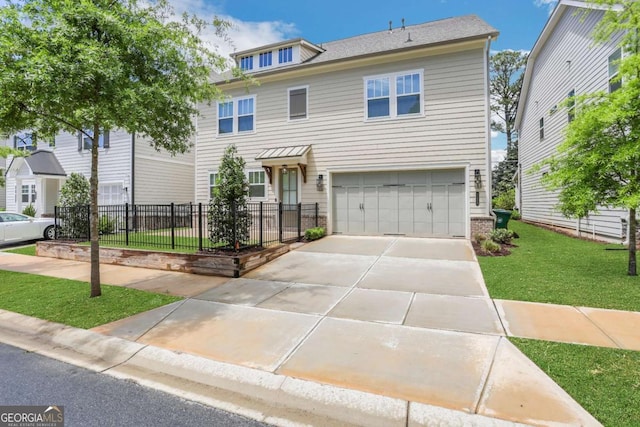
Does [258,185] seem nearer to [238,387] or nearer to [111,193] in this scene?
[111,193]

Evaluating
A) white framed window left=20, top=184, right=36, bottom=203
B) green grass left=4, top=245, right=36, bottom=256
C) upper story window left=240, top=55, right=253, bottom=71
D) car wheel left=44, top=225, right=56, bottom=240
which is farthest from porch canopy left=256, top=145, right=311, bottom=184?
white framed window left=20, top=184, right=36, bottom=203

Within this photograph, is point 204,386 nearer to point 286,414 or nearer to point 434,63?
point 286,414

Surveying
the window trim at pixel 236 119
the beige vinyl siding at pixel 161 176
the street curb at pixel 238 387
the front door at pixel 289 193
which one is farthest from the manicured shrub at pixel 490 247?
the beige vinyl siding at pixel 161 176

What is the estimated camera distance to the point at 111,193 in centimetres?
1716

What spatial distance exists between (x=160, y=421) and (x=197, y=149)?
13903 millimetres

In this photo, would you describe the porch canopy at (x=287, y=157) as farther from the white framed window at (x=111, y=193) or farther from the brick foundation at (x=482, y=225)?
the white framed window at (x=111, y=193)

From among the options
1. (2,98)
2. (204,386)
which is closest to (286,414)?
(204,386)

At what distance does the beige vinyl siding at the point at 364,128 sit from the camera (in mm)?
11109

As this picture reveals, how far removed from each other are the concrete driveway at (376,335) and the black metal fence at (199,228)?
147 centimetres

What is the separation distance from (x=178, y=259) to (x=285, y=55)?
10.3 m

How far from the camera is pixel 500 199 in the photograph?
82.8 ft

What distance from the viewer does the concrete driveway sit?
3.02 meters

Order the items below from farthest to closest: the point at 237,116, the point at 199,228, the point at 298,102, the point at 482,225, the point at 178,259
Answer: the point at 237,116 → the point at 298,102 → the point at 482,225 → the point at 199,228 → the point at 178,259

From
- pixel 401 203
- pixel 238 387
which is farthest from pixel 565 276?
pixel 238 387
